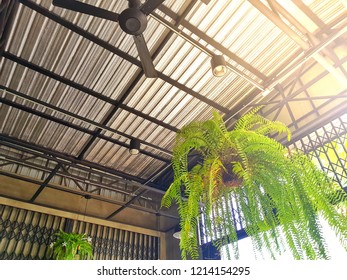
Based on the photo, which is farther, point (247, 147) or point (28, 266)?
point (247, 147)

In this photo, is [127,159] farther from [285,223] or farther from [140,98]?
[285,223]

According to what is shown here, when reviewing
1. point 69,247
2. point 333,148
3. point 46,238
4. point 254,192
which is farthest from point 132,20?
point 46,238

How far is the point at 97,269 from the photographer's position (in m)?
1.02

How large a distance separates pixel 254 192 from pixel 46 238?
5530 mm

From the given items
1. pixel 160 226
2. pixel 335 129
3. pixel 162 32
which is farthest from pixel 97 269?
pixel 160 226

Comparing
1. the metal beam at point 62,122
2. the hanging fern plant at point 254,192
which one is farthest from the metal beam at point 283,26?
the metal beam at point 62,122

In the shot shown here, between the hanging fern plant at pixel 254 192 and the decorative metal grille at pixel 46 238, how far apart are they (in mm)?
5104

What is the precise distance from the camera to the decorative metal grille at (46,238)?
16.5 ft

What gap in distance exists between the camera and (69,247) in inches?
192

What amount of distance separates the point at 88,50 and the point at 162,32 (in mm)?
1074

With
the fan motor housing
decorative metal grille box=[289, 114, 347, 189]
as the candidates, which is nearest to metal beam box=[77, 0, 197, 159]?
the fan motor housing

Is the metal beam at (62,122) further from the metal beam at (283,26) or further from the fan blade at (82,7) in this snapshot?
the metal beam at (283,26)

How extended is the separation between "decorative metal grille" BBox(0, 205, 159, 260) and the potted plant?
1.40ft

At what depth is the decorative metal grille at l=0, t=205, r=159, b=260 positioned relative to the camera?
5.04 metres
